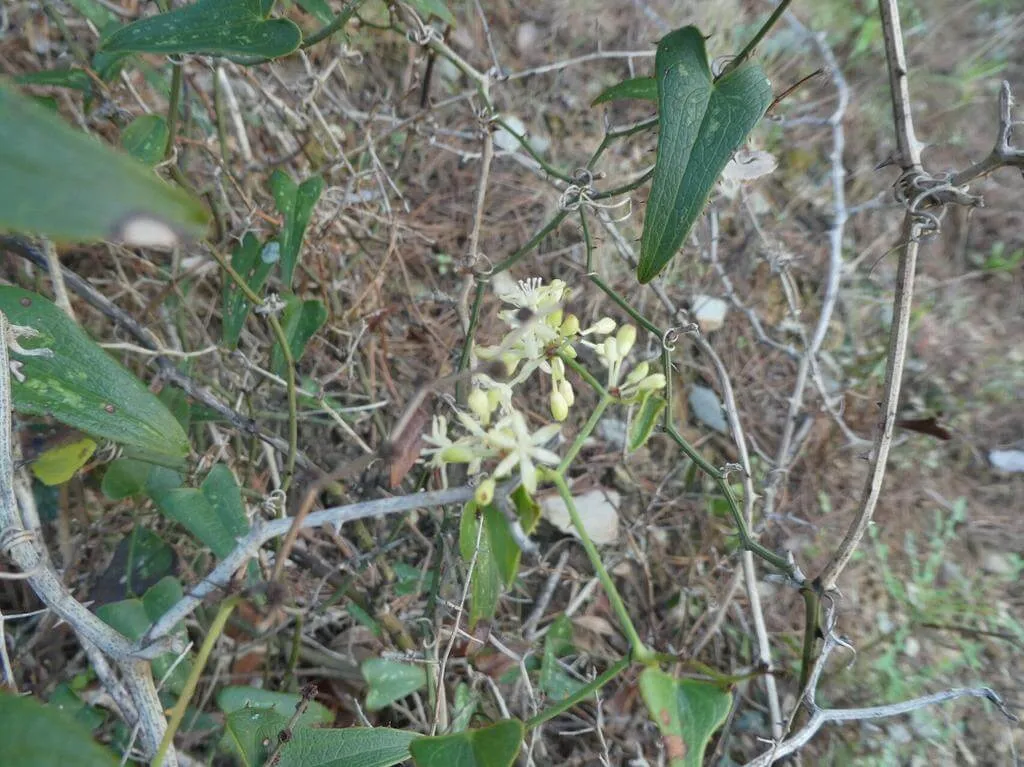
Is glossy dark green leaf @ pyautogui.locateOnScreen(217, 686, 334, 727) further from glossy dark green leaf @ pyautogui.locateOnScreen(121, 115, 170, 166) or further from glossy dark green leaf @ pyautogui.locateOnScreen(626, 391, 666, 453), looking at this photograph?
glossy dark green leaf @ pyautogui.locateOnScreen(121, 115, 170, 166)

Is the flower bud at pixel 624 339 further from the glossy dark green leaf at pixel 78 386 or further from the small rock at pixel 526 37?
the small rock at pixel 526 37

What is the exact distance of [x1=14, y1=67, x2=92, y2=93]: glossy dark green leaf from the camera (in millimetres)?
1110

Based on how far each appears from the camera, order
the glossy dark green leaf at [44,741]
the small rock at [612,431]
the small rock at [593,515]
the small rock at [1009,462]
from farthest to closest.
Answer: the small rock at [1009,462] < the small rock at [612,431] < the small rock at [593,515] < the glossy dark green leaf at [44,741]

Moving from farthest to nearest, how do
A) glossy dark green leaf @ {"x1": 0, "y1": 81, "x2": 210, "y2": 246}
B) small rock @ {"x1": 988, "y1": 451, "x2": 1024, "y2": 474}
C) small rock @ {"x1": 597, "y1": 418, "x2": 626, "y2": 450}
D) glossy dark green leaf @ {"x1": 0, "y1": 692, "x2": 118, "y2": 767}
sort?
small rock @ {"x1": 988, "y1": 451, "x2": 1024, "y2": 474}
small rock @ {"x1": 597, "y1": 418, "x2": 626, "y2": 450}
glossy dark green leaf @ {"x1": 0, "y1": 692, "x2": 118, "y2": 767}
glossy dark green leaf @ {"x1": 0, "y1": 81, "x2": 210, "y2": 246}

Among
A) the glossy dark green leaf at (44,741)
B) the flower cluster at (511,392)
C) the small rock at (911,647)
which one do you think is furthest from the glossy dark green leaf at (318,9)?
the small rock at (911,647)

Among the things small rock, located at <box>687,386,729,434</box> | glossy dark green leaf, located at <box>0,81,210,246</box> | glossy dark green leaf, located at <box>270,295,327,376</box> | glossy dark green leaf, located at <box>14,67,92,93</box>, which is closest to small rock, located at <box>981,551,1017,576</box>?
small rock, located at <box>687,386,729,434</box>

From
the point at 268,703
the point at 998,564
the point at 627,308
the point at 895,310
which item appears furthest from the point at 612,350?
the point at 998,564

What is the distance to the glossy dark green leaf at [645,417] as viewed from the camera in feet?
2.46

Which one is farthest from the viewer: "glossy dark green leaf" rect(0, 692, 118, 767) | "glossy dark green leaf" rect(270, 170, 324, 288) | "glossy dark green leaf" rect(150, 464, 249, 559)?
"glossy dark green leaf" rect(270, 170, 324, 288)

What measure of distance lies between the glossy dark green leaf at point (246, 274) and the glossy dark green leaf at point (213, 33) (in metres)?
0.37

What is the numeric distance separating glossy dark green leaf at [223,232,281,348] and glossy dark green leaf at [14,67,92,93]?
32cm

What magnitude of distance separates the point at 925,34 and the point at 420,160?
178 cm

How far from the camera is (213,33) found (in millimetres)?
871

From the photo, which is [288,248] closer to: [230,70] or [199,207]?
[230,70]
